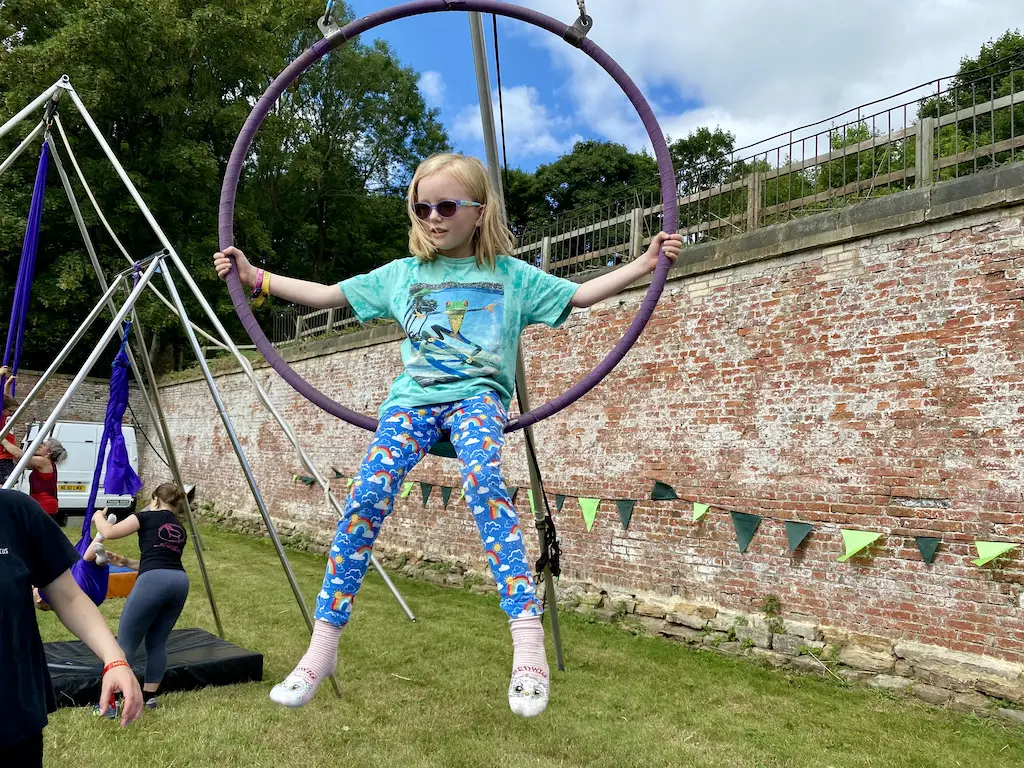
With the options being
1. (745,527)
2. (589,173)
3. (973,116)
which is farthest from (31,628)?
(589,173)

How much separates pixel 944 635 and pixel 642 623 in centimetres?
231

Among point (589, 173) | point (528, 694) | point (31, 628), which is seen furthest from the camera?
point (589, 173)

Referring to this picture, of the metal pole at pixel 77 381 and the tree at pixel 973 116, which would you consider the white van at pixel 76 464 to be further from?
the tree at pixel 973 116

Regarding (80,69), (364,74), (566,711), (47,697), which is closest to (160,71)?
(80,69)

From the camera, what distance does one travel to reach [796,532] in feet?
18.0

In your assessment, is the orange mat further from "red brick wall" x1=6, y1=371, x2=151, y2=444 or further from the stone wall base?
"red brick wall" x1=6, y1=371, x2=151, y2=444

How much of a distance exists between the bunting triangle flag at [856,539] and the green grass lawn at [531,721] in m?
0.89

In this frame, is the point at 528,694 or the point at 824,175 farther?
the point at 824,175

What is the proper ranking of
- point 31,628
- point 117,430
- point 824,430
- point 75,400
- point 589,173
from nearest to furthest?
point 31,628 → point 117,430 → point 824,430 → point 75,400 → point 589,173

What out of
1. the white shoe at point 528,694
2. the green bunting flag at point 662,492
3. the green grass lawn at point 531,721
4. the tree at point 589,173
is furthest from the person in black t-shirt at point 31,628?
the tree at point 589,173

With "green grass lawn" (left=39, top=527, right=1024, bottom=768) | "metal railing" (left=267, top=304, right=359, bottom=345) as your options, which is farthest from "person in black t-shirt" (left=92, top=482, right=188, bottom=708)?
"metal railing" (left=267, top=304, right=359, bottom=345)

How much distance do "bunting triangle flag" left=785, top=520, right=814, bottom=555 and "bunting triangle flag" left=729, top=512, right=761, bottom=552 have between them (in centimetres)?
26

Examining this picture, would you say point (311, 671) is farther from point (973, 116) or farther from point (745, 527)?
point (973, 116)

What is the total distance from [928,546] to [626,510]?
2409 mm
